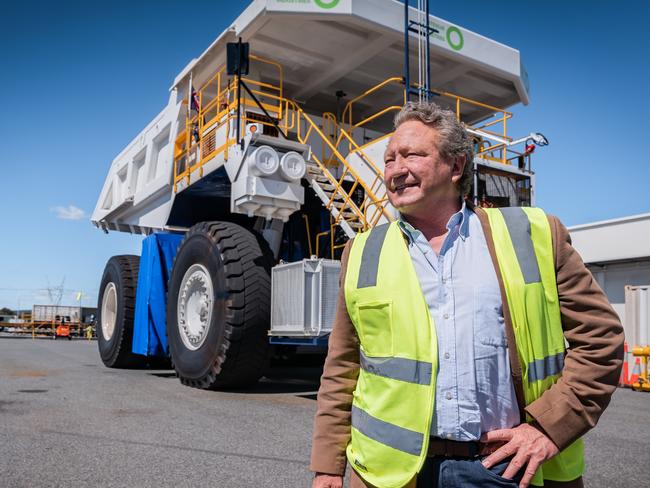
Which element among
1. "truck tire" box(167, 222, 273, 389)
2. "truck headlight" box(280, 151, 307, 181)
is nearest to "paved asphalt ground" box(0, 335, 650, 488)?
"truck tire" box(167, 222, 273, 389)

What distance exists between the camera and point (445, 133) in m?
1.95

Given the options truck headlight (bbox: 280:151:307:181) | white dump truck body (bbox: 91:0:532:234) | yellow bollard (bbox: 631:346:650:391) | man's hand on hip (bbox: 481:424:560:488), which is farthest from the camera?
yellow bollard (bbox: 631:346:650:391)

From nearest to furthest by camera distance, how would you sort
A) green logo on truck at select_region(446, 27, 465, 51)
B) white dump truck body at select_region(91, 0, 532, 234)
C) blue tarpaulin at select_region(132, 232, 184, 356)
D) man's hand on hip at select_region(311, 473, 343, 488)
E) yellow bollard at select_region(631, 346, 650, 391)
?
man's hand on hip at select_region(311, 473, 343, 488)
white dump truck body at select_region(91, 0, 532, 234)
green logo on truck at select_region(446, 27, 465, 51)
blue tarpaulin at select_region(132, 232, 184, 356)
yellow bollard at select_region(631, 346, 650, 391)

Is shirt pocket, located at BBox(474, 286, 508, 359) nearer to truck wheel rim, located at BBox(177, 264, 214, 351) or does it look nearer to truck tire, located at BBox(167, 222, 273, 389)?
truck tire, located at BBox(167, 222, 273, 389)

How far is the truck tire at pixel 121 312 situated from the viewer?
10125 millimetres

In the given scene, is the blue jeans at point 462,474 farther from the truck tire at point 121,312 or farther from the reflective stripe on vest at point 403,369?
the truck tire at point 121,312

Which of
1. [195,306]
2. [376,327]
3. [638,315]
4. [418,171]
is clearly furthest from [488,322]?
[638,315]

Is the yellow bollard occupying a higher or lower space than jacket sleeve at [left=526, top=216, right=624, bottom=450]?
lower

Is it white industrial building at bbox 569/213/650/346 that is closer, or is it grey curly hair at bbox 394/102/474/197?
grey curly hair at bbox 394/102/474/197

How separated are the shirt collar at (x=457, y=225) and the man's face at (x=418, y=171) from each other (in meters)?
0.05

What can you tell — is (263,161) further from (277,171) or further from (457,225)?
(457,225)

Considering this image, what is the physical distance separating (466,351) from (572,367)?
0.28 meters

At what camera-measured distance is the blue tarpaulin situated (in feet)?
28.7

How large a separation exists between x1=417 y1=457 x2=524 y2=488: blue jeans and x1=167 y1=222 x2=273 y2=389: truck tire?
5.01m
